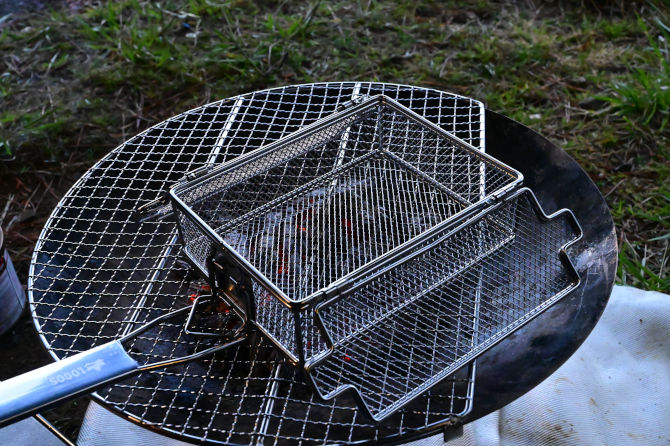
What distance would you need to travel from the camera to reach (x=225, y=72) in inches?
116

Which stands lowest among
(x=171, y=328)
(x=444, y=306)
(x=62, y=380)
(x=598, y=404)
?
(x=598, y=404)

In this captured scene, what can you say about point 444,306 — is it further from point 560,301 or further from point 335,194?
point 335,194

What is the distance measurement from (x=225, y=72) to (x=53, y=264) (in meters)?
1.59

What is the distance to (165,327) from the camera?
147 centimetres

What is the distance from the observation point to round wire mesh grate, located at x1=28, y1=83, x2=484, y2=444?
1.28m

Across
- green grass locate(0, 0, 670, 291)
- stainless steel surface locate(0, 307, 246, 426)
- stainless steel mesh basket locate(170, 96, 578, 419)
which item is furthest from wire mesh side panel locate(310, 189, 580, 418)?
green grass locate(0, 0, 670, 291)

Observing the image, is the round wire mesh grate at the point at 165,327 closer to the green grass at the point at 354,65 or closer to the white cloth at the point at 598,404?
the white cloth at the point at 598,404

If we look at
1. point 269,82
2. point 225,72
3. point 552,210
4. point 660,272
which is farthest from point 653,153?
point 225,72

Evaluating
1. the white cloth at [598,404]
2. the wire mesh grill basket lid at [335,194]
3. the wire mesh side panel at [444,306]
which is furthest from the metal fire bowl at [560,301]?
the white cloth at [598,404]

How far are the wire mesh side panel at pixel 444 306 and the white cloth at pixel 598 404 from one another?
38 centimetres

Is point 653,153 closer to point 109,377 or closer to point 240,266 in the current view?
point 240,266

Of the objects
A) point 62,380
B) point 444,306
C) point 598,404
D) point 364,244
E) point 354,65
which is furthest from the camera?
point 354,65

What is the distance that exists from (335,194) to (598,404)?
2.72 feet

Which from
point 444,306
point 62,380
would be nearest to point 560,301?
point 444,306
